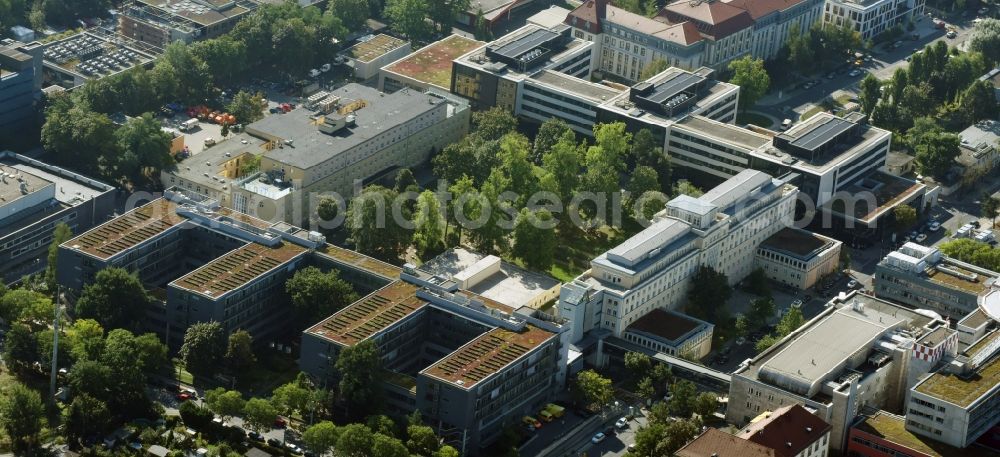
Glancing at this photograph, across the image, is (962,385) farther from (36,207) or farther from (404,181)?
(36,207)

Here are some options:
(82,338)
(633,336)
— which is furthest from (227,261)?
(633,336)

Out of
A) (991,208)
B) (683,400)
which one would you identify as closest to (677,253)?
(683,400)

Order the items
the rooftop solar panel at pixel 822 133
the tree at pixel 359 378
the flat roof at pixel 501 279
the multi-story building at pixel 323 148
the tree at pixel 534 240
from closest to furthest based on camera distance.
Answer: the tree at pixel 359 378 → the flat roof at pixel 501 279 → the tree at pixel 534 240 → the multi-story building at pixel 323 148 → the rooftop solar panel at pixel 822 133

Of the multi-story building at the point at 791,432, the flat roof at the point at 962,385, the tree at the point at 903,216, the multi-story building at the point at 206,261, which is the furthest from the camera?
the tree at the point at 903,216

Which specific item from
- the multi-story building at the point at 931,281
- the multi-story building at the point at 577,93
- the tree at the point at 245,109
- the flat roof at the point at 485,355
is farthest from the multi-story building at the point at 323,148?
the multi-story building at the point at 931,281

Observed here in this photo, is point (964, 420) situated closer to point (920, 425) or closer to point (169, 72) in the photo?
point (920, 425)

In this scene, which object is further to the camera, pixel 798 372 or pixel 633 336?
pixel 633 336

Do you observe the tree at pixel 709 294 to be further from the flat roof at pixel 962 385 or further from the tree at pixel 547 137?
the tree at pixel 547 137
